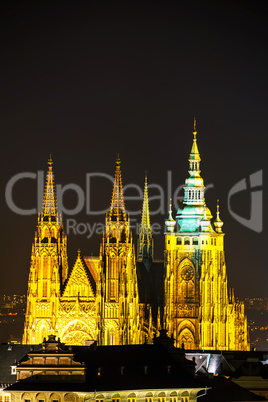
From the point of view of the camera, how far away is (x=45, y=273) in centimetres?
19362

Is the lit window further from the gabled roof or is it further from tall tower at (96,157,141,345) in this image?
the gabled roof

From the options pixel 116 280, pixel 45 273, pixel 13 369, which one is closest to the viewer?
pixel 13 369

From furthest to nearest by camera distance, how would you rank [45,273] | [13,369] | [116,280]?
1. [45,273]
2. [116,280]
3. [13,369]

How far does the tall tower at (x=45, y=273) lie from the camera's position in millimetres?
193000

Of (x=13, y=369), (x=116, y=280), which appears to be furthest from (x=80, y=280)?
(x=13, y=369)

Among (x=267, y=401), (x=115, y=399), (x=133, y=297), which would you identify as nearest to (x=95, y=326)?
(x=133, y=297)

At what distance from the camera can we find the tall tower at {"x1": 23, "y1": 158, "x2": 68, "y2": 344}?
633 feet

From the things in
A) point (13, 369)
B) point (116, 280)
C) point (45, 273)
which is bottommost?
point (13, 369)

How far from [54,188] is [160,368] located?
2639 inches

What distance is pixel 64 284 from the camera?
639ft

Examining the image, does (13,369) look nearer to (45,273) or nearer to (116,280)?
(116,280)

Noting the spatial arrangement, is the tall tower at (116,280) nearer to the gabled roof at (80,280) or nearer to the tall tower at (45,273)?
the gabled roof at (80,280)

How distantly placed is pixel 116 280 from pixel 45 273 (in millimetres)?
6873

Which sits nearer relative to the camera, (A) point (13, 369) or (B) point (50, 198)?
(A) point (13, 369)
